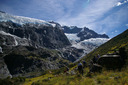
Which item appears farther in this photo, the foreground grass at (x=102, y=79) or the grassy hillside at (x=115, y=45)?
the grassy hillside at (x=115, y=45)

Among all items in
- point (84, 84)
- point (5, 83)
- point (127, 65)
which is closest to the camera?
point (84, 84)

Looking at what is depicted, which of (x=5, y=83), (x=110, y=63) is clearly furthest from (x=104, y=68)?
(x=5, y=83)

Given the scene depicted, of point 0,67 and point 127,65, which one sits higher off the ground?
point 127,65

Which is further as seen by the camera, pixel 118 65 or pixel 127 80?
pixel 118 65

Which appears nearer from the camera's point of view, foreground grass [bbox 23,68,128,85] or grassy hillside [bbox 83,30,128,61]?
foreground grass [bbox 23,68,128,85]

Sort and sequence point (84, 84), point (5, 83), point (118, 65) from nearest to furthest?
point (84, 84) → point (118, 65) → point (5, 83)

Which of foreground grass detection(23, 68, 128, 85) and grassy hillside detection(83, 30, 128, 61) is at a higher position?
grassy hillside detection(83, 30, 128, 61)

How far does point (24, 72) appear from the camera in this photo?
633 feet

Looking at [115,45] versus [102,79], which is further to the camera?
[115,45]

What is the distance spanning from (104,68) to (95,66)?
1461 millimetres

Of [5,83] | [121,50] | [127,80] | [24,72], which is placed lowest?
[24,72]

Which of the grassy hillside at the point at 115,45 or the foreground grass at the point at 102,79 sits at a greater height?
the grassy hillside at the point at 115,45

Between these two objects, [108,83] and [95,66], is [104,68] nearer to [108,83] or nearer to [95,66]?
[95,66]

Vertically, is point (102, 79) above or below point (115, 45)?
below
